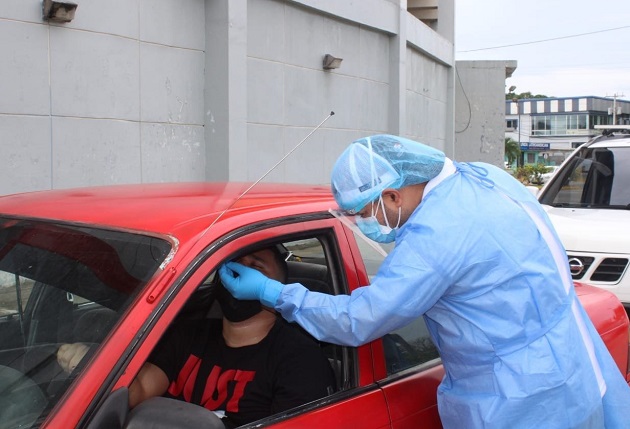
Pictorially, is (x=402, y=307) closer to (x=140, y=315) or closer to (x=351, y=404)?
(x=351, y=404)

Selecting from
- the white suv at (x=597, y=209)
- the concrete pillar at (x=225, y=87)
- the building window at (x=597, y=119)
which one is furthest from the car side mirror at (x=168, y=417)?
the building window at (x=597, y=119)

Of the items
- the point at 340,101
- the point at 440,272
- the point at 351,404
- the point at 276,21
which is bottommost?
the point at 351,404

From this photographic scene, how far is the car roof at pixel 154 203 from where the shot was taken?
2.17m

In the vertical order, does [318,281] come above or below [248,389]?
above

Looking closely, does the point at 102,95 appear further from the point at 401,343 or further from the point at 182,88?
the point at 401,343

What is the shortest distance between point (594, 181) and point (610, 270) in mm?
1350

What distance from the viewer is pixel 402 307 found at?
2186 mm

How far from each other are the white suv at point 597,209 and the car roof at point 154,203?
417 cm

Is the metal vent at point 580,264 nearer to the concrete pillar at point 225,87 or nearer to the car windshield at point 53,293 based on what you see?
the concrete pillar at point 225,87

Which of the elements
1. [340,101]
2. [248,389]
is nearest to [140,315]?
[248,389]

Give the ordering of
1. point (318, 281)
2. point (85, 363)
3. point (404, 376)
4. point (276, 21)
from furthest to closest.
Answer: point (276, 21)
point (318, 281)
point (404, 376)
point (85, 363)

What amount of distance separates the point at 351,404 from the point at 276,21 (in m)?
9.55

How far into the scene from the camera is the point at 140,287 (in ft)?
6.36

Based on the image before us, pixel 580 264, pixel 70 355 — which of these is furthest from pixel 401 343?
pixel 580 264
